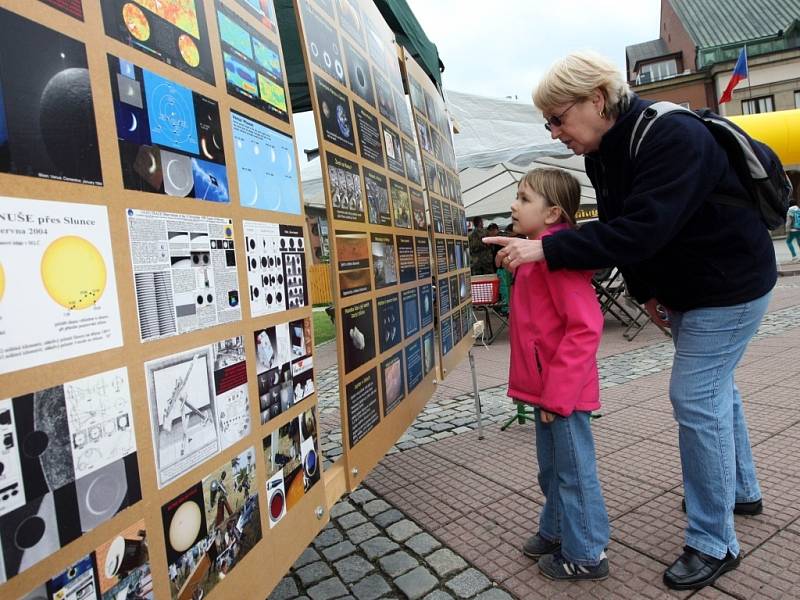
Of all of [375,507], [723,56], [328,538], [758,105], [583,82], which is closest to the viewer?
[583,82]

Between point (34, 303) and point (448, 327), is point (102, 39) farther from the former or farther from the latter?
point (448, 327)

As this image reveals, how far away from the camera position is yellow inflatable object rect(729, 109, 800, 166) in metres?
A: 9.52

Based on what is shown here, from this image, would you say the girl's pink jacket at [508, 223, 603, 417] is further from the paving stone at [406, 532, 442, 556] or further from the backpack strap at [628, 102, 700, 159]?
the paving stone at [406, 532, 442, 556]

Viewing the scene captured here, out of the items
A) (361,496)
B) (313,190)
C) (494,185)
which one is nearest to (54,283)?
(361,496)

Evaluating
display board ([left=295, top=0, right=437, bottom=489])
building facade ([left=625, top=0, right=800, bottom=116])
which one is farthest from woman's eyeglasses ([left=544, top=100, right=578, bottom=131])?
building facade ([left=625, top=0, right=800, bottom=116])

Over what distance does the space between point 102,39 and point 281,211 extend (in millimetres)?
721

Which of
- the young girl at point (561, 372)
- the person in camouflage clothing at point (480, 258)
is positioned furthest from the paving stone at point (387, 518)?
the person in camouflage clothing at point (480, 258)

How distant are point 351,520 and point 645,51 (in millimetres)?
45528

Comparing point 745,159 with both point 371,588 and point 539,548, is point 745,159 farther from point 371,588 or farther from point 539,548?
point 371,588

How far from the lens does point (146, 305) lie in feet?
3.85

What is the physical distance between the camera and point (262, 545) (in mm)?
1579

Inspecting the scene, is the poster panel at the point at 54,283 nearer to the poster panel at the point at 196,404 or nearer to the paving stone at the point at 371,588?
the poster panel at the point at 196,404

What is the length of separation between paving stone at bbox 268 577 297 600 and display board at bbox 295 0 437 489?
1.94 ft

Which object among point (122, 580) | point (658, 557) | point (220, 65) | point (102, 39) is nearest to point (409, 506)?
point (658, 557)
